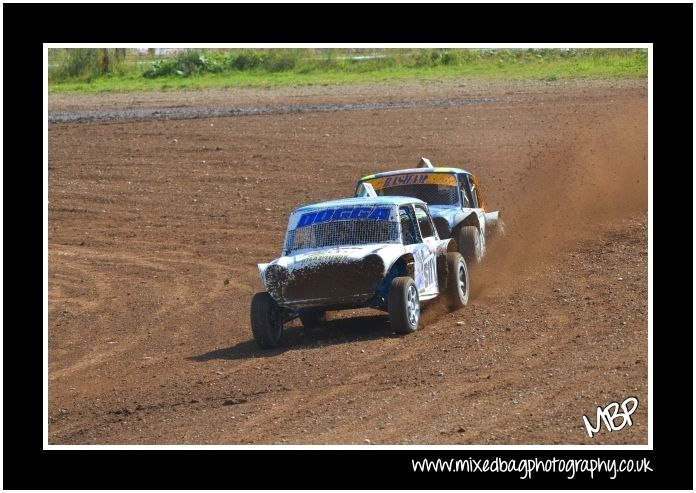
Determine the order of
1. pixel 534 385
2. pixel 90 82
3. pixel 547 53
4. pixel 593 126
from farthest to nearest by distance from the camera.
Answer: pixel 90 82 < pixel 547 53 < pixel 593 126 < pixel 534 385

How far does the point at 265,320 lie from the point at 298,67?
32.2 m

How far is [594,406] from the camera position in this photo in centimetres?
1016

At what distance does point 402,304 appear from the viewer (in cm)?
1329

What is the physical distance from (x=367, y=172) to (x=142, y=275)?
26.3 feet

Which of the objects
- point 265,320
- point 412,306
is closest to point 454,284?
point 412,306

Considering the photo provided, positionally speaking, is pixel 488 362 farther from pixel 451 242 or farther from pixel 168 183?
pixel 168 183

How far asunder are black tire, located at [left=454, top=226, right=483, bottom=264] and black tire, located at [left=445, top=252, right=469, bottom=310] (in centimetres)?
189

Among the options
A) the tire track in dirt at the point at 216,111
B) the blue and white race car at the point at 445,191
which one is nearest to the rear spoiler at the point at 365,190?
the blue and white race car at the point at 445,191

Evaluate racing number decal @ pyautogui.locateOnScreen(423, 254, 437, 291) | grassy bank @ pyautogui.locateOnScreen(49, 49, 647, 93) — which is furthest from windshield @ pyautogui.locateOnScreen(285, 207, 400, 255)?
grassy bank @ pyautogui.locateOnScreen(49, 49, 647, 93)

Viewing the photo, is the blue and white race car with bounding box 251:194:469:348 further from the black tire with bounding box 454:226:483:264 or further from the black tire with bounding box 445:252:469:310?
the black tire with bounding box 454:226:483:264

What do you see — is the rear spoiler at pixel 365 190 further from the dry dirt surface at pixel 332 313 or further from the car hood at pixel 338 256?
the car hood at pixel 338 256

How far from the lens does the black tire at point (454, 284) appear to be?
14719 mm

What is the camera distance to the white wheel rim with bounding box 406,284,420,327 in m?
13.4

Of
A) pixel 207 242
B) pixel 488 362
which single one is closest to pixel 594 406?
pixel 488 362
